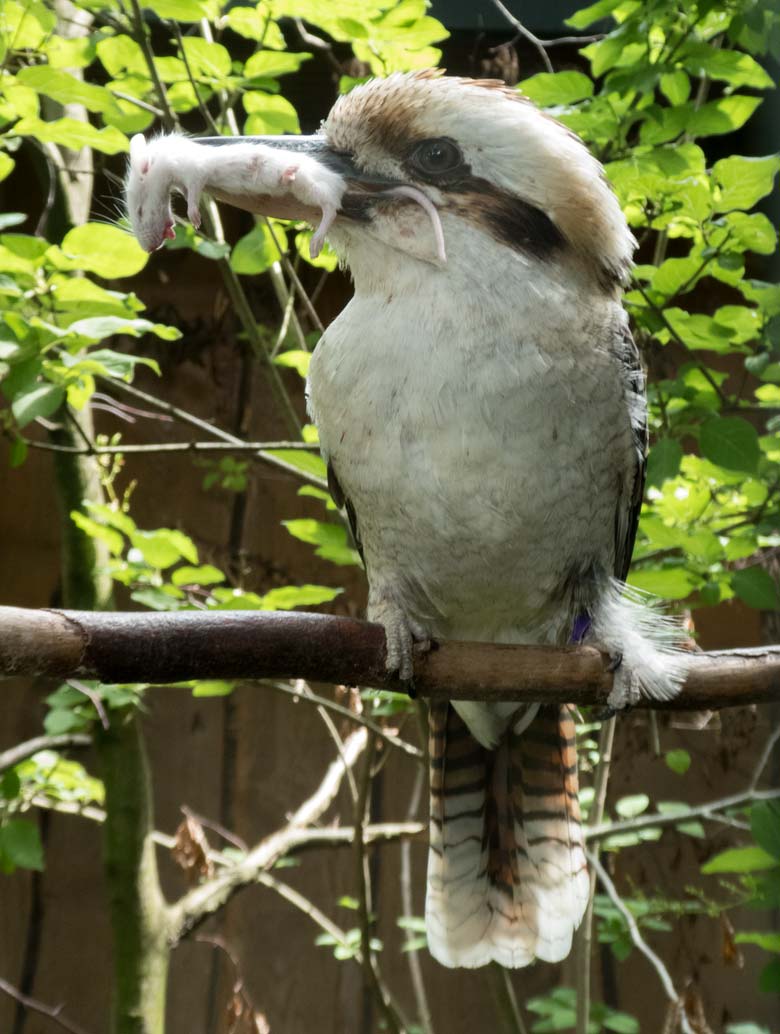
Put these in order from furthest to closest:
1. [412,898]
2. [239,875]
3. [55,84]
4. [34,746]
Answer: [412,898], [239,875], [34,746], [55,84]

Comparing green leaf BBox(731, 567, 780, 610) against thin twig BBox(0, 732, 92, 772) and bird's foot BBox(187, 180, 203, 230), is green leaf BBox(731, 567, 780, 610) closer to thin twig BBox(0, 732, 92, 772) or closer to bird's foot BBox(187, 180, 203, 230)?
bird's foot BBox(187, 180, 203, 230)

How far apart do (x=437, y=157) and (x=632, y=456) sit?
1.37ft

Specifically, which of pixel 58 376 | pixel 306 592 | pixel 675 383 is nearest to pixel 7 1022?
pixel 306 592

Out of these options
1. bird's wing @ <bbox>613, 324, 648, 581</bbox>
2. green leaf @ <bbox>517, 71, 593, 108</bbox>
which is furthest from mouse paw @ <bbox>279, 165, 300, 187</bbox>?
green leaf @ <bbox>517, 71, 593, 108</bbox>

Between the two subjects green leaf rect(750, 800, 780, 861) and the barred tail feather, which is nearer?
green leaf rect(750, 800, 780, 861)

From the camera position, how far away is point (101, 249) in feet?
3.80

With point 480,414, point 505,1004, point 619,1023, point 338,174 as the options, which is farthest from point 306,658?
point 619,1023

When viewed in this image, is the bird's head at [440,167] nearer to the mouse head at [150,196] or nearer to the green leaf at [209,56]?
the mouse head at [150,196]

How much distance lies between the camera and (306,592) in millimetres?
1391

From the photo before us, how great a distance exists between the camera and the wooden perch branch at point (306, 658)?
0.80 metres

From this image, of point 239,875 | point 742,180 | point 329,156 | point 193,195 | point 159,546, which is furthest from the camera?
point 239,875

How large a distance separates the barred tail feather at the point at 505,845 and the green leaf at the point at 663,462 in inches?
12.3

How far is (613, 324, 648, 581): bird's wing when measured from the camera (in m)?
1.17

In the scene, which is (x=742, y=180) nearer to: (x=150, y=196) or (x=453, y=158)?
(x=453, y=158)
